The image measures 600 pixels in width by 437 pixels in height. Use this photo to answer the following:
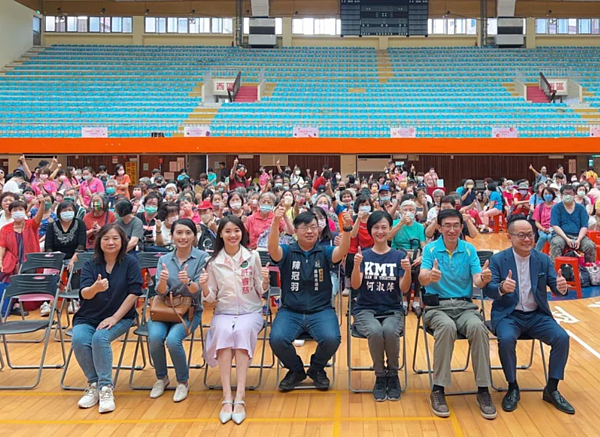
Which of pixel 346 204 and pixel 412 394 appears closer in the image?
pixel 412 394

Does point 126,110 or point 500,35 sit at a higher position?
point 500,35

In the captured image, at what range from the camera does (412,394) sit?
4949 mm

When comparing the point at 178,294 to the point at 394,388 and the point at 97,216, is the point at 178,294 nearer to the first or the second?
the point at 394,388

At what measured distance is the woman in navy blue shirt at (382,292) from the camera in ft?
15.9

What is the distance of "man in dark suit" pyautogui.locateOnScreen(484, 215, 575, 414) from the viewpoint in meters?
4.59

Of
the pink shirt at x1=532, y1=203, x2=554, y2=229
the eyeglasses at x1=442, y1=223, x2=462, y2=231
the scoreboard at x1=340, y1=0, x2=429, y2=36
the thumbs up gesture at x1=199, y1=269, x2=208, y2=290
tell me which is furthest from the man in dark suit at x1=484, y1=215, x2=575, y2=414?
the scoreboard at x1=340, y1=0, x2=429, y2=36

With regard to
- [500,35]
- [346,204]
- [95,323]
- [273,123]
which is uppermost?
[500,35]

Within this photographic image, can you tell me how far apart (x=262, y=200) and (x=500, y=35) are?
22637mm

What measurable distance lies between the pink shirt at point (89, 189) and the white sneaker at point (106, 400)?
26.3ft

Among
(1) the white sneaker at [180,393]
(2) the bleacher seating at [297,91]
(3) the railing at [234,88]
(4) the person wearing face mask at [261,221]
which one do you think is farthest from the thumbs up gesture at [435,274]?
(3) the railing at [234,88]

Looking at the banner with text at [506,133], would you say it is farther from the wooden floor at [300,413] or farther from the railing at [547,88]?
the wooden floor at [300,413]

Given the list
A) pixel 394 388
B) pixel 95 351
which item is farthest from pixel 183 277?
pixel 394 388

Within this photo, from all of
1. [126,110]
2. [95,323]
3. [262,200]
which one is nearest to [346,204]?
[262,200]

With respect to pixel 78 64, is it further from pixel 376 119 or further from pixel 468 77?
pixel 468 77
